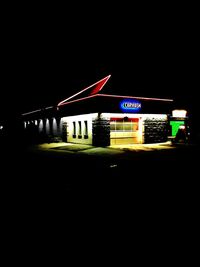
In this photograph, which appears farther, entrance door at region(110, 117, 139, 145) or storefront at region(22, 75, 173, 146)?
entrance door at region(110, 117, 139, 145)

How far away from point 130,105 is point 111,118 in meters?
1.89

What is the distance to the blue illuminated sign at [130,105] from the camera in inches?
709

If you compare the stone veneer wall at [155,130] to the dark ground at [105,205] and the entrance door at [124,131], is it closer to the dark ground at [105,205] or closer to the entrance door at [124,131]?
the entrance door at [124,131]

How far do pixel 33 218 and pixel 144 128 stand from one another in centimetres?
1687

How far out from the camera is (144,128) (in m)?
20.2

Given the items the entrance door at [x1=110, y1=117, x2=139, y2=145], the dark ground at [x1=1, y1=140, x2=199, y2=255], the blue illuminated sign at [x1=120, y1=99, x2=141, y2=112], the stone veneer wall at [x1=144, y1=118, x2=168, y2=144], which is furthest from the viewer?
the stone veneer wall at [x1=144, y1=118, x2=168, y2=144]

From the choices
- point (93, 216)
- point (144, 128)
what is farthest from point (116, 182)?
point (144, 128)

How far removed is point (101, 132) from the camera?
17.6m

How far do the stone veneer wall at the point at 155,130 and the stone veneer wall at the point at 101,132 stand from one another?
4197 mm

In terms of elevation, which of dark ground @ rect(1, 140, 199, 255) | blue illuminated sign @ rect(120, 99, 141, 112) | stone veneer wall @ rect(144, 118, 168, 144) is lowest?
dark ground @ rect(1, 140, 199, 255)

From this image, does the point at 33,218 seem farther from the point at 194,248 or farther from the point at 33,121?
the point at 33,121

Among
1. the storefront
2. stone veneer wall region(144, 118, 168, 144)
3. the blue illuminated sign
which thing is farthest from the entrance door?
the blue illuminated sign

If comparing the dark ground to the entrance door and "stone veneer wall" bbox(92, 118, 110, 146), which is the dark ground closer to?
"stone veneer wall" bbox(92, 118, 110, 146)

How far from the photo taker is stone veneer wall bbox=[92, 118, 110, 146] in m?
17.5
